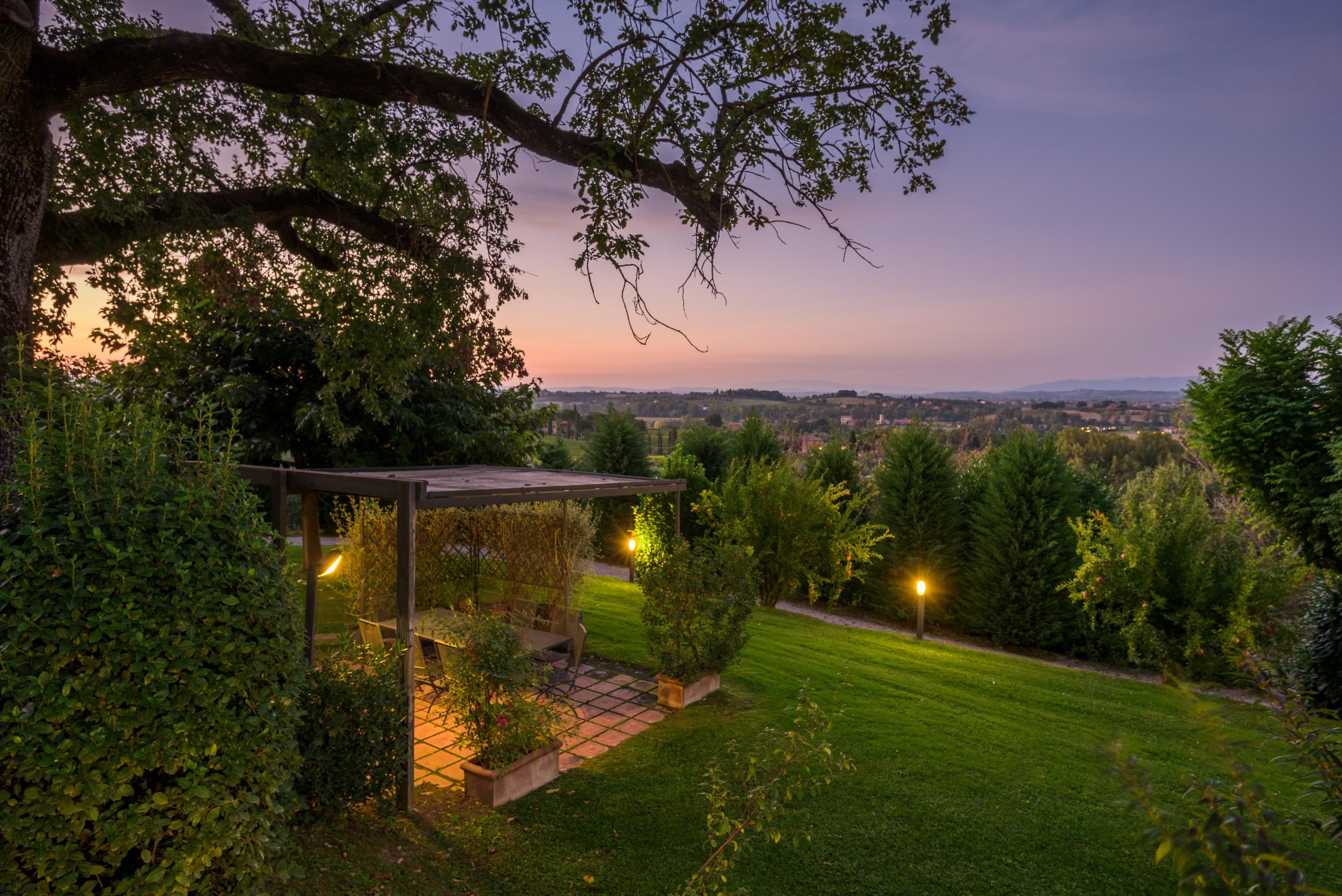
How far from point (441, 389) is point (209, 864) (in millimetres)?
8402

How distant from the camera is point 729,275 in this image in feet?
15.4

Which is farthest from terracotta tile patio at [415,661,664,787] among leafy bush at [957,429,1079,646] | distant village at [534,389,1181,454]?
leafy bush at [957,429,1079,646]

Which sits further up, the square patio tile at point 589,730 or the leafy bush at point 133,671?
the leafy bush at point 133,671

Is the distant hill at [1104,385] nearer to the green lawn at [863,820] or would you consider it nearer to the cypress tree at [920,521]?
the cypress tree at [920,521]

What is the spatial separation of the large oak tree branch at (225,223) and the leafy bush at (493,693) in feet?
12.8

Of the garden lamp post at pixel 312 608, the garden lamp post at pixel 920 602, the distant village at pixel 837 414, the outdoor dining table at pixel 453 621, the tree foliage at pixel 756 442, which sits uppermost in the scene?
the distant village at pixel 837 414

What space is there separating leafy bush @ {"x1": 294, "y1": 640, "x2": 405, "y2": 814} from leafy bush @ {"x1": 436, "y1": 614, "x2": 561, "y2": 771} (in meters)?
0.55

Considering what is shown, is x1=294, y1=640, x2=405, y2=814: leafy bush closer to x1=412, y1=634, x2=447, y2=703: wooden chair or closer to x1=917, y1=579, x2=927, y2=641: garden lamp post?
x1=412, y1=634, x2=447, y2=703: wooden chair

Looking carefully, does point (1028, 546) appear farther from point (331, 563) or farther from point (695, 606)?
point (331, 563)

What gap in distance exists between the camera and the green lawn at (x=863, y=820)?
3.88m

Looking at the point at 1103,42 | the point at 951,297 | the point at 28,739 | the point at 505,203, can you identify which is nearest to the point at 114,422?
the point at 28,739

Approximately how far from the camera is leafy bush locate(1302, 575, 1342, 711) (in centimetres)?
703

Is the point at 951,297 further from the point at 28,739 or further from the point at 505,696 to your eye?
the point at 28,739

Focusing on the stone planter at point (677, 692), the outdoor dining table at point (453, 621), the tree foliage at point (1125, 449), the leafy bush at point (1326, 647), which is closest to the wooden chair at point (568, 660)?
the outdoor dining table at point (453, 621)
